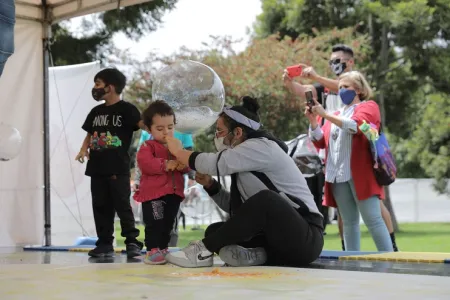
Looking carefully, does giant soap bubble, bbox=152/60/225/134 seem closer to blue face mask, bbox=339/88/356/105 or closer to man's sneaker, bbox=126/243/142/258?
man's sneaker, bbox=126/243/142/258

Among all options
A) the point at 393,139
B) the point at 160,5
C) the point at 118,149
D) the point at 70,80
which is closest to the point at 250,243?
the point at 118,149

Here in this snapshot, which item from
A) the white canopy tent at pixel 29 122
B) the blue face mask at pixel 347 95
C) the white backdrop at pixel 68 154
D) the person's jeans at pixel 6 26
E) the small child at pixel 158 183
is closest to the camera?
the person's jeans at pixel 6 26

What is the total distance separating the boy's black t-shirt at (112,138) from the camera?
5891 millimetres

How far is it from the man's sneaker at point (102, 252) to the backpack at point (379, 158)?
198cm

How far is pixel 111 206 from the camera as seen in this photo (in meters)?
6.10

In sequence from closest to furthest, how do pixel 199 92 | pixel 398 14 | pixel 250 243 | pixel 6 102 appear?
1. pixel 250 243
2. pixel 199 92
3. pixel 6 102
4. pixel 398 14

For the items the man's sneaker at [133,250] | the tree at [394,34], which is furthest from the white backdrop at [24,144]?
the tree at [394,34]

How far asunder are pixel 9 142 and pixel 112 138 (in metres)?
1.65

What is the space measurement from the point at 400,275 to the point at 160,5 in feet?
34.8

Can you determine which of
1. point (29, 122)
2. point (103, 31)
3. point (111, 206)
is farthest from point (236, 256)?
point (103, 31)

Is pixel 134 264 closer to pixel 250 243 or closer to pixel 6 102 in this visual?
pixel 250 243

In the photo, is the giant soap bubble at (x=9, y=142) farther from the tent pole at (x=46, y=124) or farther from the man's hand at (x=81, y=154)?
the man's hand at (x=81, y=154)

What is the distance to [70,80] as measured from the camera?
838cm

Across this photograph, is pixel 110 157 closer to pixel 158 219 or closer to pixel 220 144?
pixel 158 219
